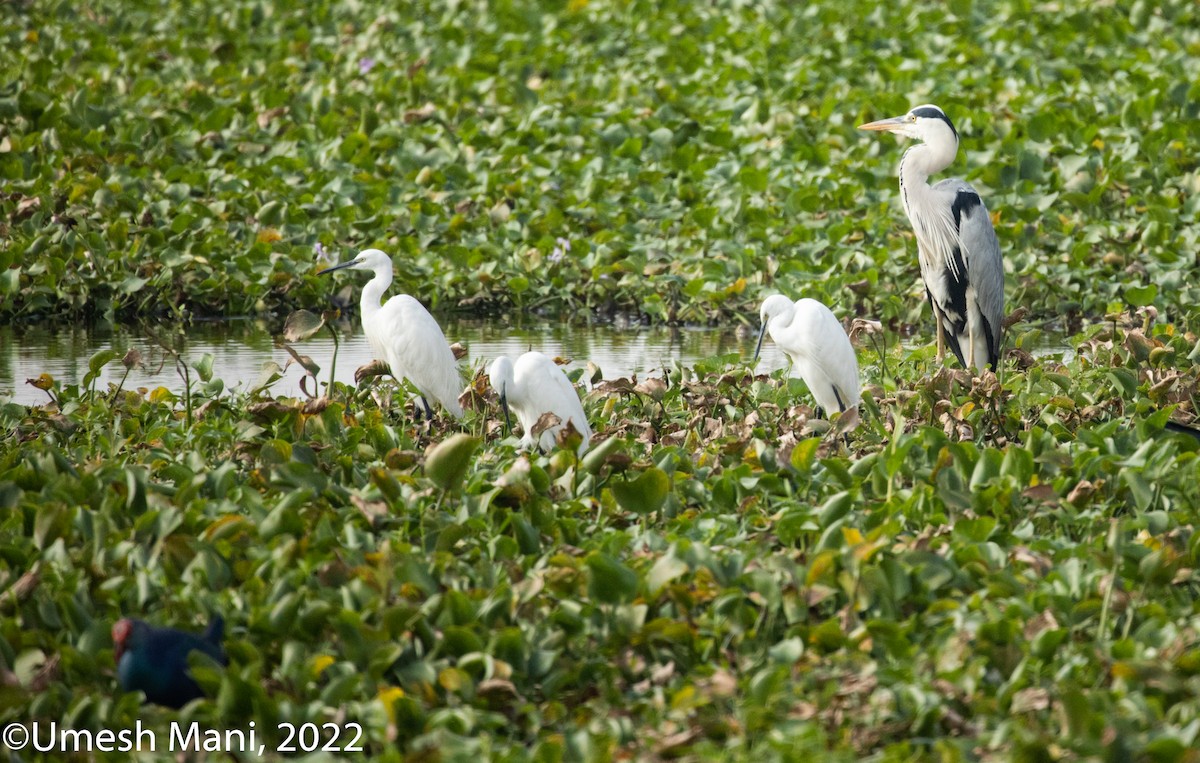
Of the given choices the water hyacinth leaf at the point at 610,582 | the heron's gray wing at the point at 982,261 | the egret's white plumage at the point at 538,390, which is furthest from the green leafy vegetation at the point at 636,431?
the heron's gray wing at the point at 982,261

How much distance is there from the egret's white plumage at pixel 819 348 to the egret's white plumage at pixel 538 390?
0.69 m

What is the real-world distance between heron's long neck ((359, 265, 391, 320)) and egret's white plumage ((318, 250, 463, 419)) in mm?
102

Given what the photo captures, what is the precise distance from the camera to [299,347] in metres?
6.74

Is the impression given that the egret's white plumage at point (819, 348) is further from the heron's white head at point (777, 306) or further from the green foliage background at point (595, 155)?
the green foliage background at point (595, 155)

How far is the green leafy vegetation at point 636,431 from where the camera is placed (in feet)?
9.78

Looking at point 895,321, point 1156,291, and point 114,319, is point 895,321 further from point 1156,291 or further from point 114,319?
point 114,319

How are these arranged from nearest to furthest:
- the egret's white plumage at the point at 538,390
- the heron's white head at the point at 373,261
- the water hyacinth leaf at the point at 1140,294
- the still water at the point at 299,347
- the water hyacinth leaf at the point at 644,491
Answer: the water hyacinth leaf at the point at 644,491, the egret's white plumage at the point at 538,390, the heron's white head at the point at 373,261, the water hyacinth leaf at the point at 1140,294, the still water at the point at 299,347

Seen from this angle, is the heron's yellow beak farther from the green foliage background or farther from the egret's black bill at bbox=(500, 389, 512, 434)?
the egret's black bill at bbox=(500, 389, 512, 434)

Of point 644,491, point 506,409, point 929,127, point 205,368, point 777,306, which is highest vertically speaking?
point 929,127

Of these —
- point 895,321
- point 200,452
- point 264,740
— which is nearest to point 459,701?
point 264,740

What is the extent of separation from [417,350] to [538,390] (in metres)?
0.62

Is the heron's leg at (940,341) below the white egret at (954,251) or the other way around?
below

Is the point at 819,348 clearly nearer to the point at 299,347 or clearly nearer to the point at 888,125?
the point at 888,125

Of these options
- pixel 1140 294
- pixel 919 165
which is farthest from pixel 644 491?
pixel 1140 294
